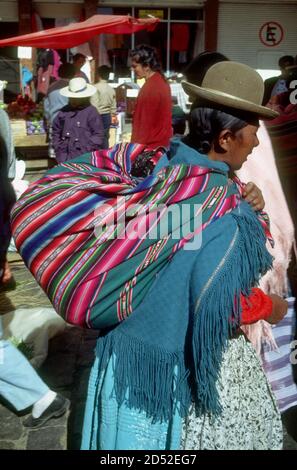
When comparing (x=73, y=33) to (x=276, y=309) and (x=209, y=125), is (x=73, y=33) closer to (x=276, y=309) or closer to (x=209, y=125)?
(x=209, y=125)

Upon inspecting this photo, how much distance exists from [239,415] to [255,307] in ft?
1.40

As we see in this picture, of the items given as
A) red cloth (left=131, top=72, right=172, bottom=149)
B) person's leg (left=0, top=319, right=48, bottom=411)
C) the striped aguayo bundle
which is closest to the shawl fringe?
the striped aguayo bundle

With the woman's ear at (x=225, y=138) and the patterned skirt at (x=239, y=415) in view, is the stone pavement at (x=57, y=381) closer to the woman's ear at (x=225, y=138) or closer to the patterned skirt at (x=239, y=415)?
the patterned skirt at (x=239, y=415)

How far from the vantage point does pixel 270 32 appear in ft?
63.1

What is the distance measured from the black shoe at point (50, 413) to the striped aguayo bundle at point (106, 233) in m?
1.59

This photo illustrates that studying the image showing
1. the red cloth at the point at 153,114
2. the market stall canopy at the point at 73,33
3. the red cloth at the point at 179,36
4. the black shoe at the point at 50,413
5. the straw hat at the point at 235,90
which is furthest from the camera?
the red cloth at the point at 179,36

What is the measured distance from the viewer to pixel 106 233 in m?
1.78

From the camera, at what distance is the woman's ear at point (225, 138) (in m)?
1.86

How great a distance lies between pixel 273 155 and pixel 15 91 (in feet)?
55.5

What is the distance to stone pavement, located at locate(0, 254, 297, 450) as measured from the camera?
10.2 feet

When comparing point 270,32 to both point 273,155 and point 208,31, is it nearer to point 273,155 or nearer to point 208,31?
point 208,31

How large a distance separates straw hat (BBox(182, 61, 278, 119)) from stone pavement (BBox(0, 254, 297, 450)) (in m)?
1.96

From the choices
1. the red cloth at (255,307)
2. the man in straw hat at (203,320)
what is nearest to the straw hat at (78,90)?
the man in straw hat at (203,320)

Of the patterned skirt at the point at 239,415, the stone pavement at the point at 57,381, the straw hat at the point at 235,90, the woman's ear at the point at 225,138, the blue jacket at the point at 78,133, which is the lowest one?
the stone pavement at the point at 57,381
